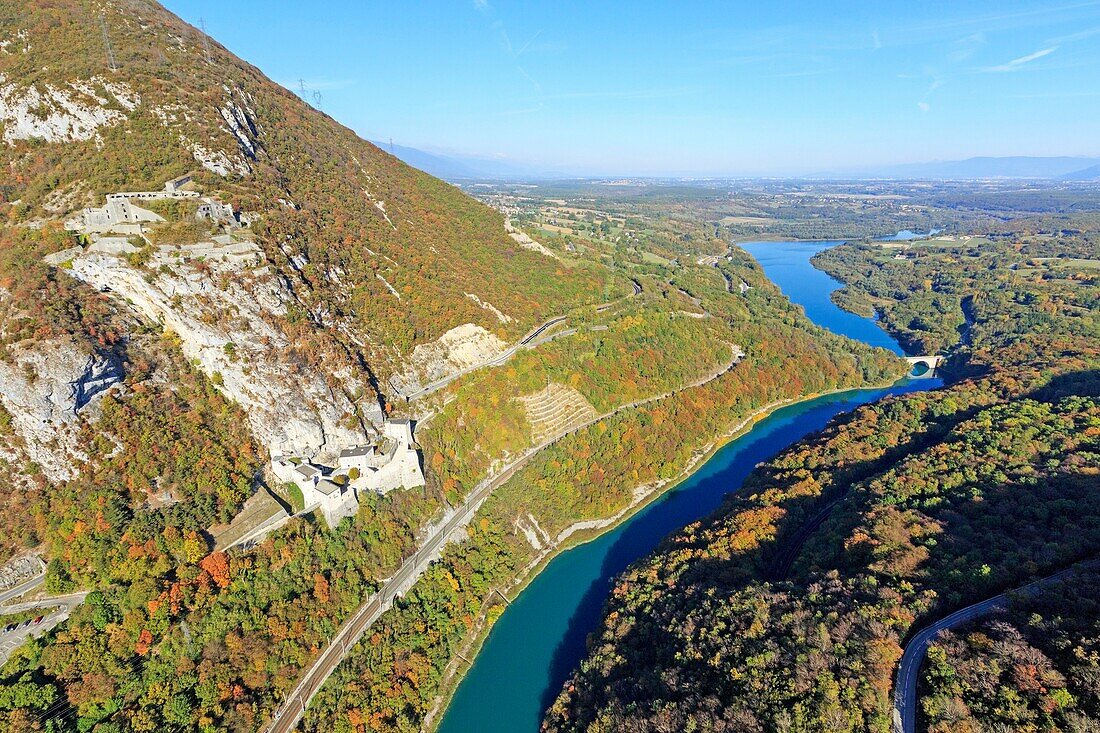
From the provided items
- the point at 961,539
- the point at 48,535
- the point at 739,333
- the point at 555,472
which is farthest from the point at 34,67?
the point at 739,333

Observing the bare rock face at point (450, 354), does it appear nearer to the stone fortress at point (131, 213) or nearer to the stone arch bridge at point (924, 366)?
the stone fortress at point (131, 213)

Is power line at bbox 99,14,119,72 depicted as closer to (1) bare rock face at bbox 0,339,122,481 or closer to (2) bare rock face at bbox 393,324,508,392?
(1) bare rock face at bbox 0,339,122,481

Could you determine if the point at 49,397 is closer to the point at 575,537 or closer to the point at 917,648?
the point at 575,537

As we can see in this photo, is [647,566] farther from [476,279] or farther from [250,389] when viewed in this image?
[476,279]

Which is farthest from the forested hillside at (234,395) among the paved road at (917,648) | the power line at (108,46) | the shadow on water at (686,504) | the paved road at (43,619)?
the paved road at (917,648)

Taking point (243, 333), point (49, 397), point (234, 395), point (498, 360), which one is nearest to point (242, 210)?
point (243, 333)

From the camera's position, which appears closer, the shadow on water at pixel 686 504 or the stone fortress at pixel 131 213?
the stone fortress at pixel 131 213

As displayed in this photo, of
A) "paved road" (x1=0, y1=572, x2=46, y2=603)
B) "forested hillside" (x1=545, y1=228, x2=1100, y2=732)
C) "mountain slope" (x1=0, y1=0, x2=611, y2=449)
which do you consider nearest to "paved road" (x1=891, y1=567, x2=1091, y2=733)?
"forested hillside" (x1=545, y1=228, x2=1100, y2=732)
